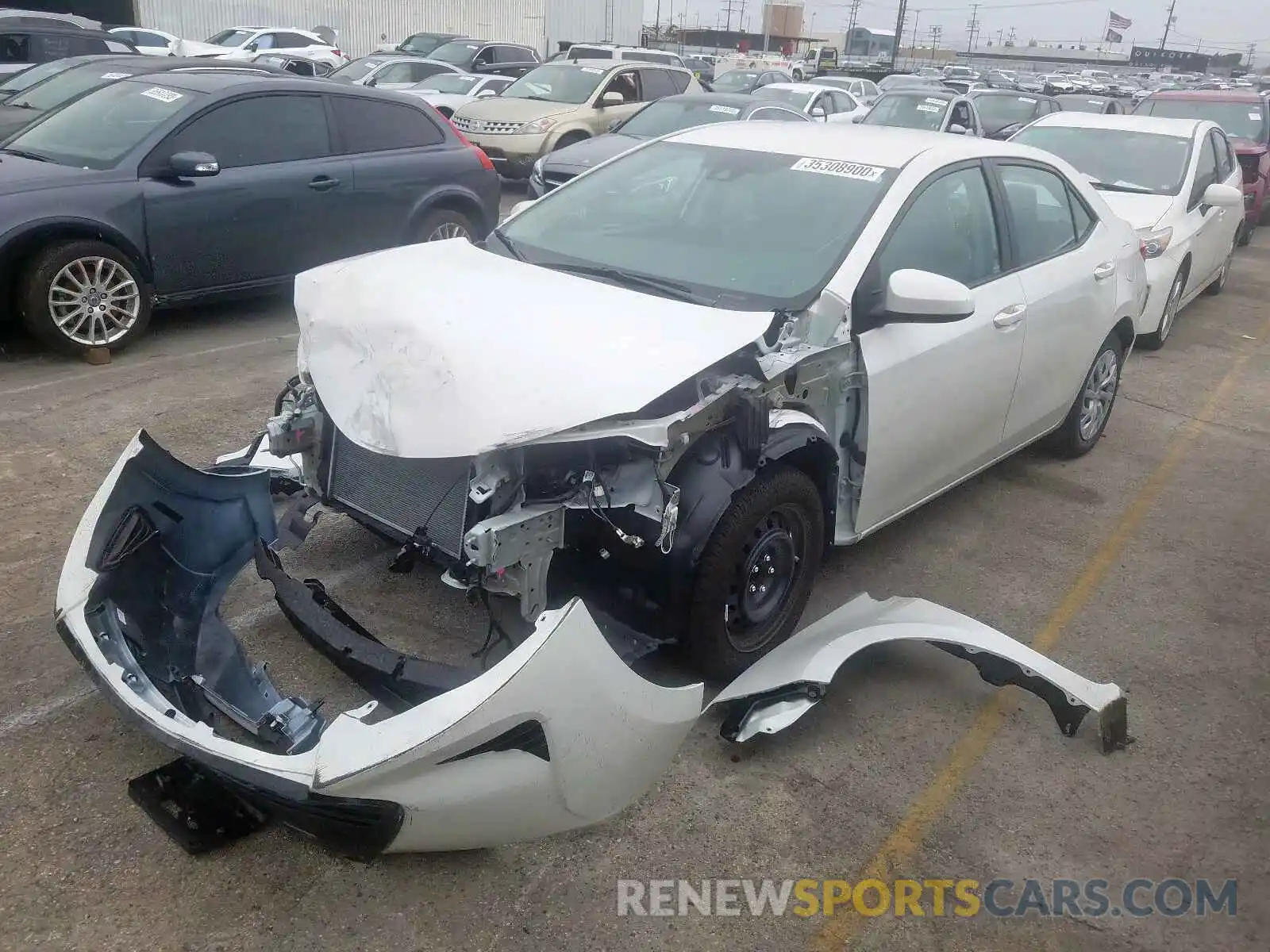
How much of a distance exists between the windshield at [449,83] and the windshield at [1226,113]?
10.2 meters

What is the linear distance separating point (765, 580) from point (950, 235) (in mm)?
1685

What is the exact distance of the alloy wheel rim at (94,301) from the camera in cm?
611

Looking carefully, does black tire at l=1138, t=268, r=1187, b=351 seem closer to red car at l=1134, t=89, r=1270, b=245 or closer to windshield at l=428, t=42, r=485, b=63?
red car at l=1134, t=89, r=1270, b=245

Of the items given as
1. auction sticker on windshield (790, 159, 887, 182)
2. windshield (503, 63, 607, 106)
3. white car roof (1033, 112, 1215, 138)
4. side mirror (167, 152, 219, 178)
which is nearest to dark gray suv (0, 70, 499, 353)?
side mirror (167, 152, 219, 178)

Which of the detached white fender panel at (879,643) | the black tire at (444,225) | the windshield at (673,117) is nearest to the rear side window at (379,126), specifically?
the black tire at (444,225)

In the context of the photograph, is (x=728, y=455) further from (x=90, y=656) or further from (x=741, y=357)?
(x=90, y=656)

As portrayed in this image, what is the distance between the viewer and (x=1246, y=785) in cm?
325

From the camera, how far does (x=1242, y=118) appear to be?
511 inches

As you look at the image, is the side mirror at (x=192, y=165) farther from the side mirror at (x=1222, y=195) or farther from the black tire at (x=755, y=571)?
the side mirror at (x=1222, y=195)

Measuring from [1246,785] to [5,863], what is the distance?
3595 millimetres

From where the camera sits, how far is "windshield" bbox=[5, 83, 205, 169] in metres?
6.50

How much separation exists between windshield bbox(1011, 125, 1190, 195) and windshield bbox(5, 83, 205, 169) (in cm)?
633

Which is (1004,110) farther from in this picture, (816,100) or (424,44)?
(424,44)

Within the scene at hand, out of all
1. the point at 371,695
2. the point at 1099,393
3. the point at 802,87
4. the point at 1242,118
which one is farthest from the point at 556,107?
the point at 371,695
